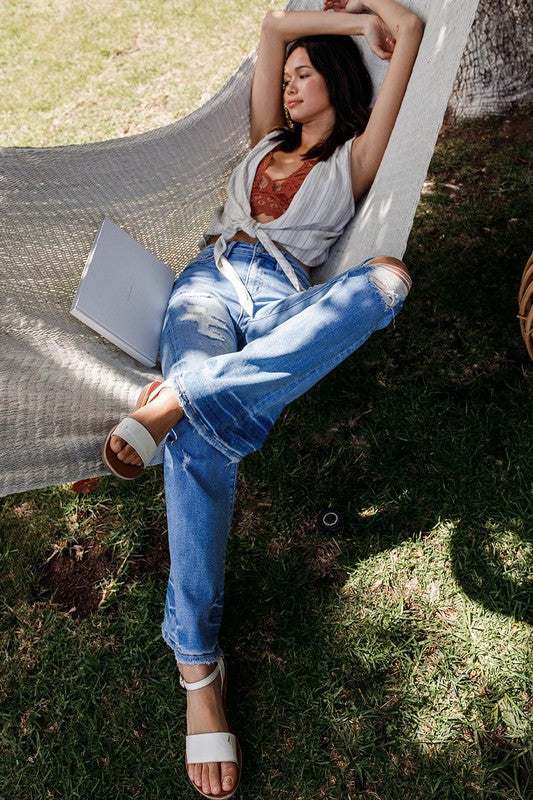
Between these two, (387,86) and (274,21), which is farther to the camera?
(274,21)

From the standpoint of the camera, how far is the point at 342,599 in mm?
1640

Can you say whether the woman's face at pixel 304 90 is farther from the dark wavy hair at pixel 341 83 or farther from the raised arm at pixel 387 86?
the raised arm at pixel 387 86

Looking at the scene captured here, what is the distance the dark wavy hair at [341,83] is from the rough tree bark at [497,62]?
747 mm

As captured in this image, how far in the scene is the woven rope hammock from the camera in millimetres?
1402

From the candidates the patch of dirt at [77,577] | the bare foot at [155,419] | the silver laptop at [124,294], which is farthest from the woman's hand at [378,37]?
the patch of dirt at [77,577]

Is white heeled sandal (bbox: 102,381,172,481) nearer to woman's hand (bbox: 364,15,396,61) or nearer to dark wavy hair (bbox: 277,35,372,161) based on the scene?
dark wavy hair (bbox: 277,35,372,161)

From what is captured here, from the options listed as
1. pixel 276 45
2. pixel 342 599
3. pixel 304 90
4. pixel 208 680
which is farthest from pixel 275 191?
pixel 208 680

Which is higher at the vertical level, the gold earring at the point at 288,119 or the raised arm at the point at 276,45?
the raised arm at the point at 276,45

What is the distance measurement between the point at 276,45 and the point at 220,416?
1272 millimetres

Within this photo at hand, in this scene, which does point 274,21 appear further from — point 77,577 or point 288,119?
point 77,577

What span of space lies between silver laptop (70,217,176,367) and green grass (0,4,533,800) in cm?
46

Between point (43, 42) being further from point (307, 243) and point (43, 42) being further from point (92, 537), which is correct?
point (92, 537)

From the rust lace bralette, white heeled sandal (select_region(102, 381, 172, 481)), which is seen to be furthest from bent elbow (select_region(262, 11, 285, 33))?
white heeled sandal (select_region(102, 381, 172, 481))

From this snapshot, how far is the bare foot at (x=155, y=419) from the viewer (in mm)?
1358
